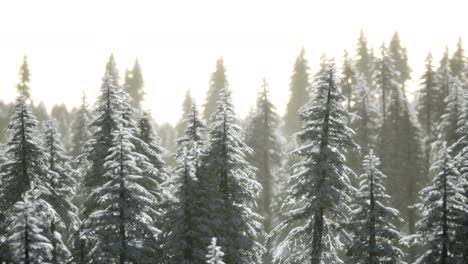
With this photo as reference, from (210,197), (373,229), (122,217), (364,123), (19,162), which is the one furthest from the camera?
(364,123)

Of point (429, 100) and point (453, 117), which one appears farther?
point (429, 100)

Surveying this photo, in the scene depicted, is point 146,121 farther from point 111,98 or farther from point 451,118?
point 451,118

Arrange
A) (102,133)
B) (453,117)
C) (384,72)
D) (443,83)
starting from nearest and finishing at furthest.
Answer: (102,133) → (453,117) → (443,83) → (384,72)

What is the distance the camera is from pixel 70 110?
9869 cm

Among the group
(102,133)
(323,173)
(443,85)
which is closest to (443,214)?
(323,173)

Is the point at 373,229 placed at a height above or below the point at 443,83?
below

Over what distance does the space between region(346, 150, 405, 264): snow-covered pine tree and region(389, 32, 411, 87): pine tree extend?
50325 millimetres

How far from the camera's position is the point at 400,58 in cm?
6719

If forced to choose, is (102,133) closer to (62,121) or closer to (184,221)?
(184,221)

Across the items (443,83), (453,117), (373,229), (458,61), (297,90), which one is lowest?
(373,229)

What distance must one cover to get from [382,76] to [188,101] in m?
29.1

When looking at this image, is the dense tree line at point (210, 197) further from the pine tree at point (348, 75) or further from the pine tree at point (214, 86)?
the pine tree at point (214, 86)

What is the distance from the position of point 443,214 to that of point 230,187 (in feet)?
35.5

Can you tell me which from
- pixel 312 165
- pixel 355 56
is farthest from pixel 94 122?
pixel 355 56
